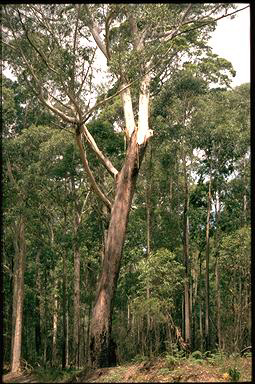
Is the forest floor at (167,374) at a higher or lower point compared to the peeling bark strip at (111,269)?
lower

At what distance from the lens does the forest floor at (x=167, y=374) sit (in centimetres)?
597

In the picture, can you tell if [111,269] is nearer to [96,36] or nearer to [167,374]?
[167,374]

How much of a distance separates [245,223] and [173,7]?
11065mm

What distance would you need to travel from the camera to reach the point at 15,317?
16.0 metres

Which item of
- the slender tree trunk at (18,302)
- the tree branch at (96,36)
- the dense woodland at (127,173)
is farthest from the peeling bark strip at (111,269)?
the slender tree trunk at (18,302)

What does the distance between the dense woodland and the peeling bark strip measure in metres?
0.03

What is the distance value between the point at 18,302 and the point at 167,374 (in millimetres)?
10785

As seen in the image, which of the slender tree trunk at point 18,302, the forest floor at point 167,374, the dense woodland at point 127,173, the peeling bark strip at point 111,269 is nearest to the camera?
the forest floor at point 167,374

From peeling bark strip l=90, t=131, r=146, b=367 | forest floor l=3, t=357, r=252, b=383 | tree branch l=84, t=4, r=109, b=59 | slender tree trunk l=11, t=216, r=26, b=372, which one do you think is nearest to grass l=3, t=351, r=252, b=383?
forest floor l=3, t=357, r=252, b=383

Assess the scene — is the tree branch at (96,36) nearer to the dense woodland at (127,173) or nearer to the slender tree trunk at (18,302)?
the dense woodland at (127,173)

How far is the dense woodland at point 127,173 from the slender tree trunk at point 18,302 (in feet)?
0.12

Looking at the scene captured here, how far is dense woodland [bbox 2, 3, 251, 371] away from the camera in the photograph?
9.98 metres

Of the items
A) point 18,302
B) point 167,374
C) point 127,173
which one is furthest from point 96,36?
point 18,302

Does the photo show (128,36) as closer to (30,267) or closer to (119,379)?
(119,379)
